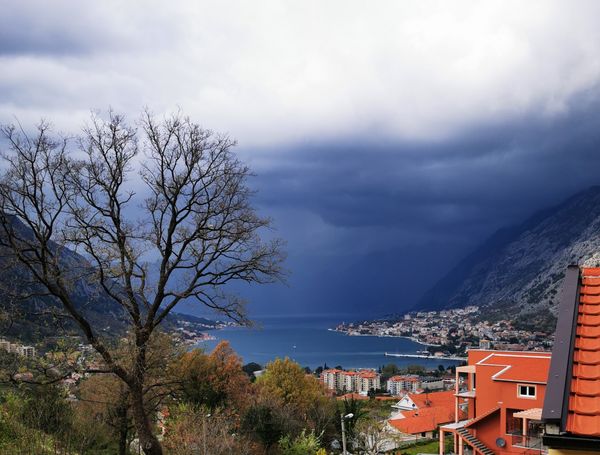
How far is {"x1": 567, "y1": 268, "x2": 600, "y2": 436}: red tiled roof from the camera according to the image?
12.6 feet

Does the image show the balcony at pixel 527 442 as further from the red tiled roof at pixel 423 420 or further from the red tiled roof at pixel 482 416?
the red tiled roof at pixel 423 420

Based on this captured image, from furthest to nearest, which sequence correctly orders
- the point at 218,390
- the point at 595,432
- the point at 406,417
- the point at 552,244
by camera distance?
1. the point at 552,244
2. the point at 406,417
3. the point at 218,390
4. the point at 595,432

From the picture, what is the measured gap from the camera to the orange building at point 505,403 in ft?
71.7

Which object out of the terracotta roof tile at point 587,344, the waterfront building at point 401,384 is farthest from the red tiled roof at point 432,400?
the terracotta roof tile at point 587,344

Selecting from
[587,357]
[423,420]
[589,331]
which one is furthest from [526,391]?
[423,420]

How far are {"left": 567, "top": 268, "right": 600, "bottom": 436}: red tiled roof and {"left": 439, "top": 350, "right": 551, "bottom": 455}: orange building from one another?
18008mm

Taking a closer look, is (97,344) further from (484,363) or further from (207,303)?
(484,363)

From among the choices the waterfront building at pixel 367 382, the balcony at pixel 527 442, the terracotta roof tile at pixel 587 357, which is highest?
the terracotta roof tile at pixel 587 357

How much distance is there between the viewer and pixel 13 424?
12547 mm

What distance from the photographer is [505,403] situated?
22828 mm

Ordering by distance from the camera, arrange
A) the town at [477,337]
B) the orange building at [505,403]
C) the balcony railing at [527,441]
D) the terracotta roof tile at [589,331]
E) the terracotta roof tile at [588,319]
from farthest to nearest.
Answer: the town at [477,337] < the orange building at [505,403] < the balcony railing at [527,441] < the terracotta roof tile at [588,319] < the terracotta roof tile at [589,331]

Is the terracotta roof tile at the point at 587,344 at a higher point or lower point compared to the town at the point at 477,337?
higher

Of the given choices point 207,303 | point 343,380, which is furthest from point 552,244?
point 207,303

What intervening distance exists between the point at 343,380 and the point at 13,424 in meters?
76.7
